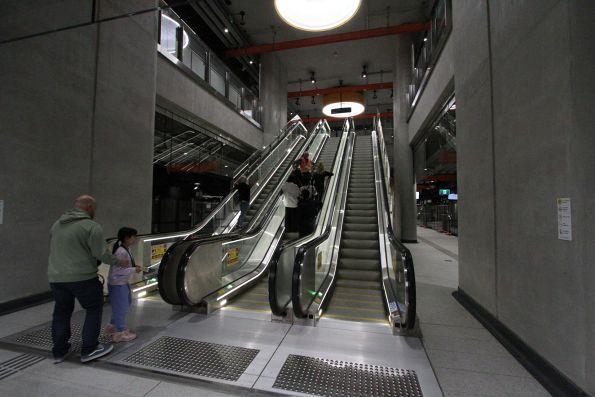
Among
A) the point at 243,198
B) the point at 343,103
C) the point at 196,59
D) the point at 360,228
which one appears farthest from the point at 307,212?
the point at 343,103

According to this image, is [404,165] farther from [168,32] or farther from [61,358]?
[61,358]

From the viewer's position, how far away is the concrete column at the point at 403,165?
11.8 metres

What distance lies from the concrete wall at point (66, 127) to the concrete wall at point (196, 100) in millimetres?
1674

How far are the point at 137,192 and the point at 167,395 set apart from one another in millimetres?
4704

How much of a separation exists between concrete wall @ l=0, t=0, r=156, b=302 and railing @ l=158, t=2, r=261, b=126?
2.02 metres

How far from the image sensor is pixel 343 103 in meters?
15.9

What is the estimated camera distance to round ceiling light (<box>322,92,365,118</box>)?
15.6 m

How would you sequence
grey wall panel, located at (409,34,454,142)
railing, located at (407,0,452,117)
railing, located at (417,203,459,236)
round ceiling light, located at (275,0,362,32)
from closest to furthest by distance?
round ceiling light, located at (275,0,362,32), grey wall panel, located at (409,34,454,142), railing, located at (407,0,452,117), railing, located at (417,203,459,236)

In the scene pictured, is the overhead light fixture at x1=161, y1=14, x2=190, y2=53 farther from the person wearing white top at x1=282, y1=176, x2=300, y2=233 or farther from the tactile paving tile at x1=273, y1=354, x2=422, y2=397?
the tactile paving tile at x1=273, y1=354, x2=422, y2=397

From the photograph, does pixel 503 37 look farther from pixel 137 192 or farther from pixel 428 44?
pixel 428 44

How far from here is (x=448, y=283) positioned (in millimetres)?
5703

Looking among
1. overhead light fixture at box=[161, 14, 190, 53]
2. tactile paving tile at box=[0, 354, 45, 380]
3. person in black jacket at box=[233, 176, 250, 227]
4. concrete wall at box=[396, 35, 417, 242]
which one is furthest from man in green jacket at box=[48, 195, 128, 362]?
concrete wall at box=[396, 35, 417, 242]

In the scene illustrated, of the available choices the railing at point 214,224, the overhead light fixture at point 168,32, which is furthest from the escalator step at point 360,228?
the overhead light fixture at point 168,32

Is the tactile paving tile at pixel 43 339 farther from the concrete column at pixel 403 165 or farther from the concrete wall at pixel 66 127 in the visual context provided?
the concrete column at pixel 403 165
